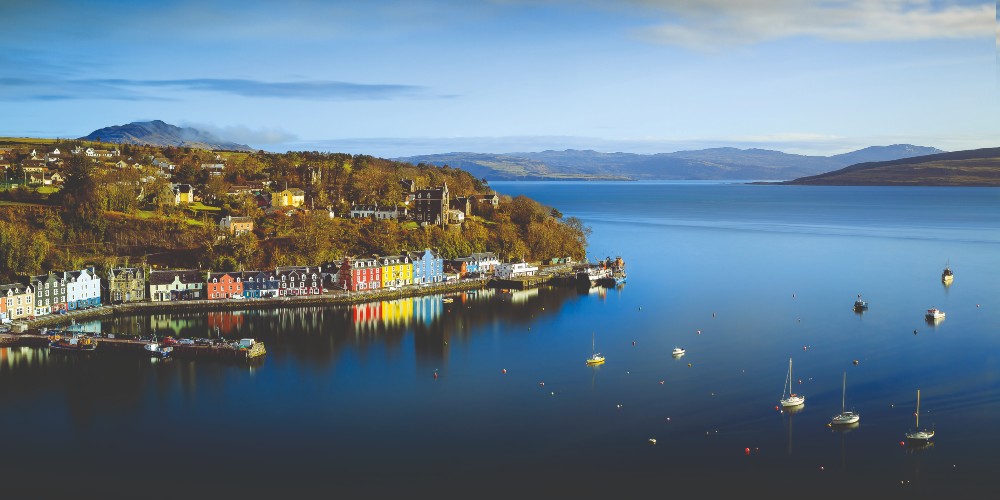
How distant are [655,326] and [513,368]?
7.32 metres

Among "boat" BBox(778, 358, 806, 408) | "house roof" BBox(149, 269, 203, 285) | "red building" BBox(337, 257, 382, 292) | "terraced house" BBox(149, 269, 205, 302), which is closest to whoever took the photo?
"boat" BBox(778, 358, 806, 408)

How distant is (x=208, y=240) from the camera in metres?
34.2

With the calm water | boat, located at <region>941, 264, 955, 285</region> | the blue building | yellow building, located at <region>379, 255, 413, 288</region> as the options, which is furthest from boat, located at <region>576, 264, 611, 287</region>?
boat, located at <region>941, 264, 955, 285</region>

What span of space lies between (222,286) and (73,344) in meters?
7.91

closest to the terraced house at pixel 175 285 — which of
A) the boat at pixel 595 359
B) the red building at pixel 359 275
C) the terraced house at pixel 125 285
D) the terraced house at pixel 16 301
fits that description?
the terraced house at pixel 125 285

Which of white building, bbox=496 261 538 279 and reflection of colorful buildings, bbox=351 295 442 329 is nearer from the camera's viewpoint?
reflection of colorful buildings, bbox=351 295 442 329

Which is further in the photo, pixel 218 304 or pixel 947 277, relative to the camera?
pixel 947 277

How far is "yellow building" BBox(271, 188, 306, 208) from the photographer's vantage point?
137 ft

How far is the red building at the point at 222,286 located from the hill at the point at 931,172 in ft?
421

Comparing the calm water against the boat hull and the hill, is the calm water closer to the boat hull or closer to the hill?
the boat hull

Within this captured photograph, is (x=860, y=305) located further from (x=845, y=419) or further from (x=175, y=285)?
(x=175, y=285)

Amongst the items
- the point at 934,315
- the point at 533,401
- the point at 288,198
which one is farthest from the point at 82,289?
the point at 934,315

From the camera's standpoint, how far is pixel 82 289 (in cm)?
2819

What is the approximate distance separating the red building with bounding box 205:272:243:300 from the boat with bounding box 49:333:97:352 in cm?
725
